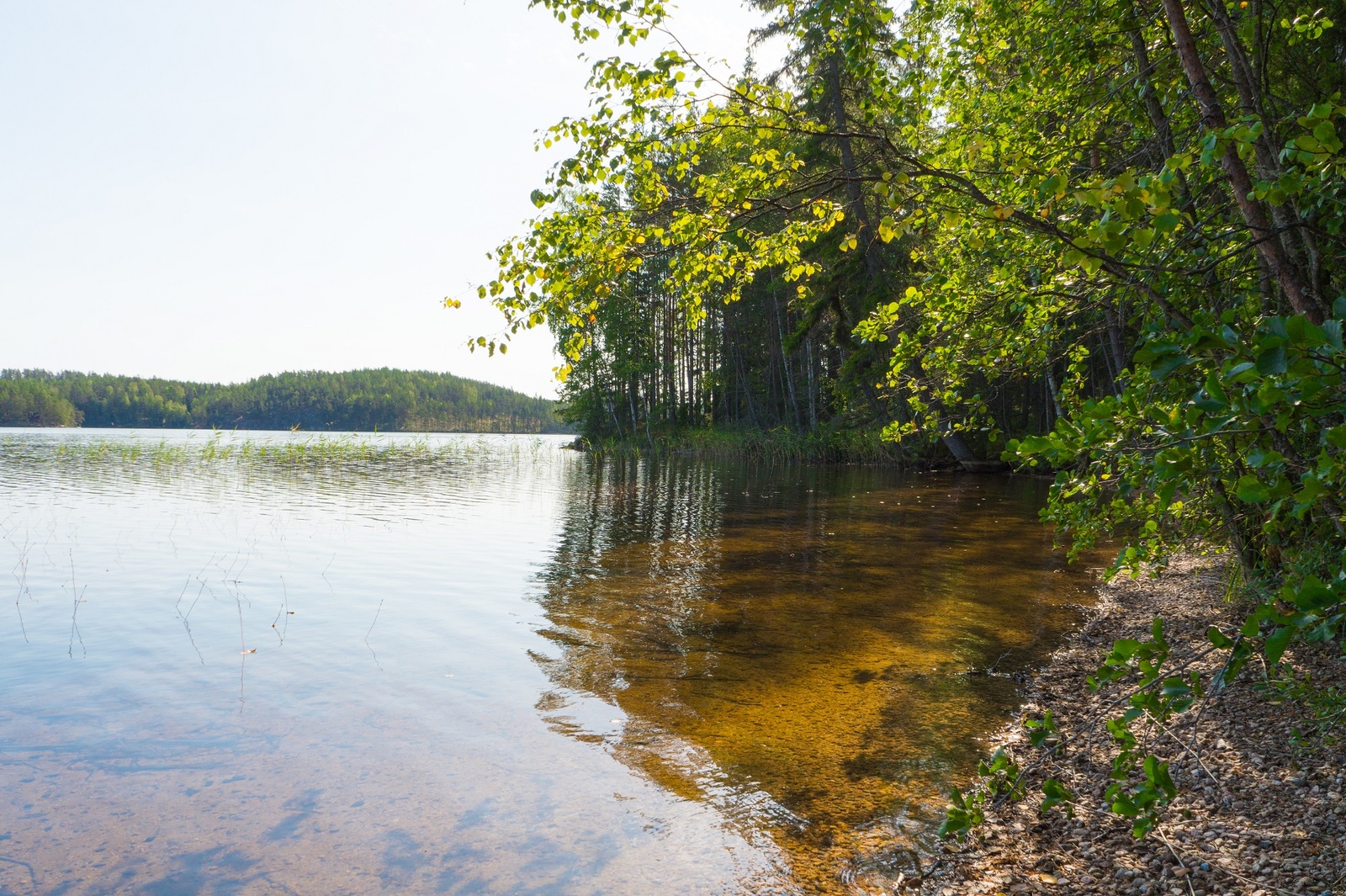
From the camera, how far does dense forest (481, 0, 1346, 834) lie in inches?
80.6

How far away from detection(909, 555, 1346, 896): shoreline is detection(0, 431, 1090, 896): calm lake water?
1.33ft

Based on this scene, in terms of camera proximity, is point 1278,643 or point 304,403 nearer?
point 1278,643

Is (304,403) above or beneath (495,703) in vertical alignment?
above

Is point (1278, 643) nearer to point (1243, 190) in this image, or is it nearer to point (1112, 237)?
point (1112, 237)

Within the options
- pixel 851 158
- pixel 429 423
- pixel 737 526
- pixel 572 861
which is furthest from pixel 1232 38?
pixel 429 423

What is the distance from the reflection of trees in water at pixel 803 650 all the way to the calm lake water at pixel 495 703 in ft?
0.11

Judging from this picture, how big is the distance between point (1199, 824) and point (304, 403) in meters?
149

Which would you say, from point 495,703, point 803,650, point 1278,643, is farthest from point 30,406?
point 1278,643

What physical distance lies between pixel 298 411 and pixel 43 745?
14596cm

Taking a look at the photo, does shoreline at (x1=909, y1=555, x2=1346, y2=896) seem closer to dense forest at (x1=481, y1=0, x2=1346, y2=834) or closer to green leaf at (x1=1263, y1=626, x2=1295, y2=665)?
dense forest at (x1=481, y1=0, x2=1346, y2=834)

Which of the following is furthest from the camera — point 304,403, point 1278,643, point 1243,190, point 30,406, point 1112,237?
point 304,403

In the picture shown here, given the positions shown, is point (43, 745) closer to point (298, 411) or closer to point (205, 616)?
point (205, 616)

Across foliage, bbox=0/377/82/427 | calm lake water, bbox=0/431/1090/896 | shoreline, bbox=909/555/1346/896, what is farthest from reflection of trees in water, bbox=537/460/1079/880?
foliage, bbox=0/377/82/427

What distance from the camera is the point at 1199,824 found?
369 cm
